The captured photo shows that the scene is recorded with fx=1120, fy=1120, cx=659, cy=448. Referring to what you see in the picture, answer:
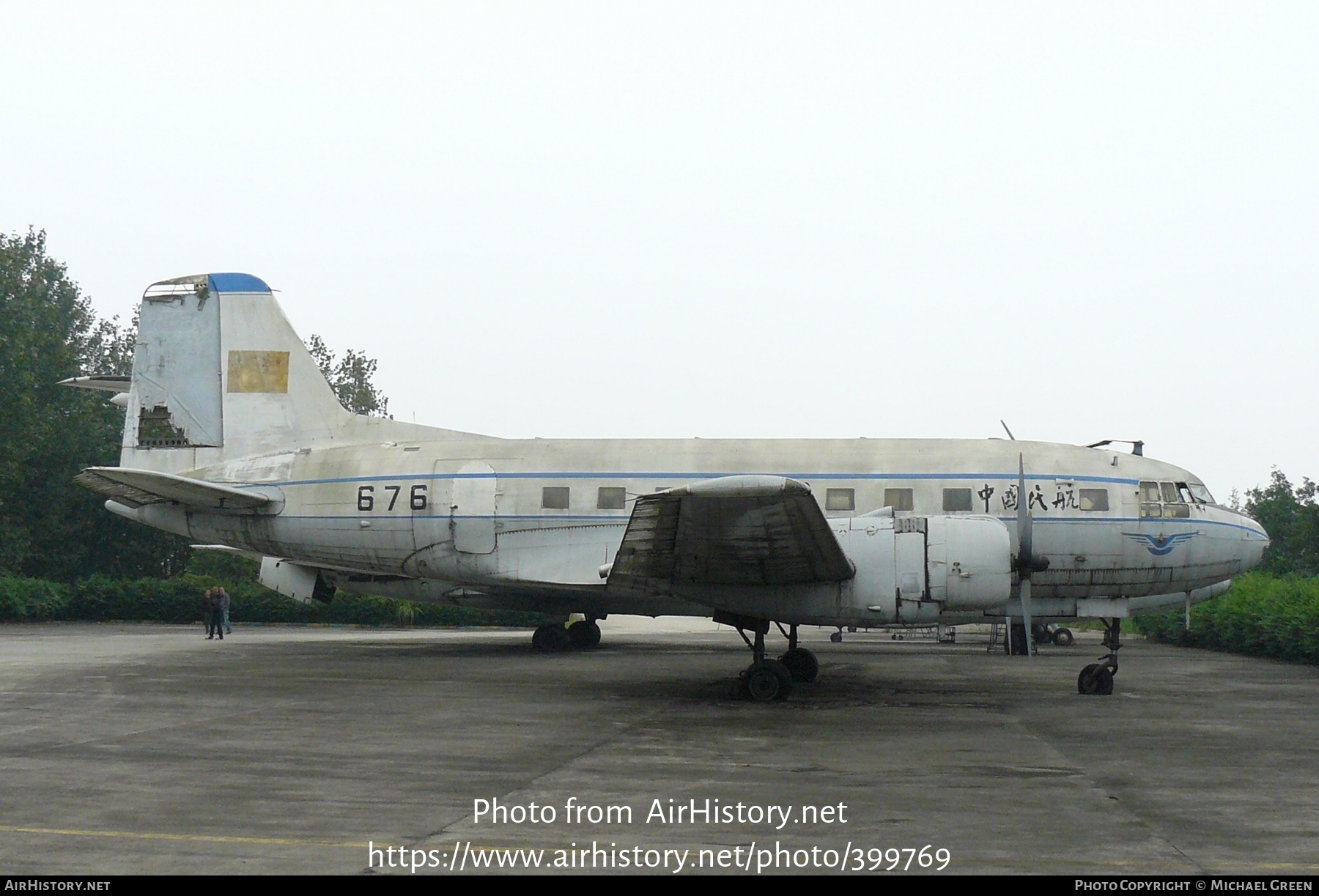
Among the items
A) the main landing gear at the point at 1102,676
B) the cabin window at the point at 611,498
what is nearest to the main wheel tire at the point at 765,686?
the cabin window at the point at 611,498

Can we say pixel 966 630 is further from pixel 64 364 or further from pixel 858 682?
pixel 64 364

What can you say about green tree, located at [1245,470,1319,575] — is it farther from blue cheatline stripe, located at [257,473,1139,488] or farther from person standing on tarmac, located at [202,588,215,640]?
person standing on tarmac, located at [202,588,215,640]

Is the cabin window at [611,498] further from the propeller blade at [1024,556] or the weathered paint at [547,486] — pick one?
the propeller blade at [1024,556]

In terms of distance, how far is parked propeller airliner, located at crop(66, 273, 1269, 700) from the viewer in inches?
600

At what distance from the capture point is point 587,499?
19.3 m

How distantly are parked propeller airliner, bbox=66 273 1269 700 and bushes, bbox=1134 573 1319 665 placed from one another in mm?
2182

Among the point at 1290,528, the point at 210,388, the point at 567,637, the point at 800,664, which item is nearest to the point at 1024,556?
the point at 800,664

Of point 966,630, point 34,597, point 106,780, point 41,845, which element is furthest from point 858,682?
point 34,597

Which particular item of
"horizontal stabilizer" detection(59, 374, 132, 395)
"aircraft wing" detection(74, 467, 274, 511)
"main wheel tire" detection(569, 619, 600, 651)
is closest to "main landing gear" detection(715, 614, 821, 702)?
"aircraft wing" detection(74, 467, 274, 511)

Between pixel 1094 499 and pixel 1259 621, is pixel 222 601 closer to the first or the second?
pixel 1094 499

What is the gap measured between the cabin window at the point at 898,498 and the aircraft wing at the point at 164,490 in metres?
10.7

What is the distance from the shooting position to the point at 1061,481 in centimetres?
1856

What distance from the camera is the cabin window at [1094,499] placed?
60.1ft

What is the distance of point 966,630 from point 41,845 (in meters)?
32.7
